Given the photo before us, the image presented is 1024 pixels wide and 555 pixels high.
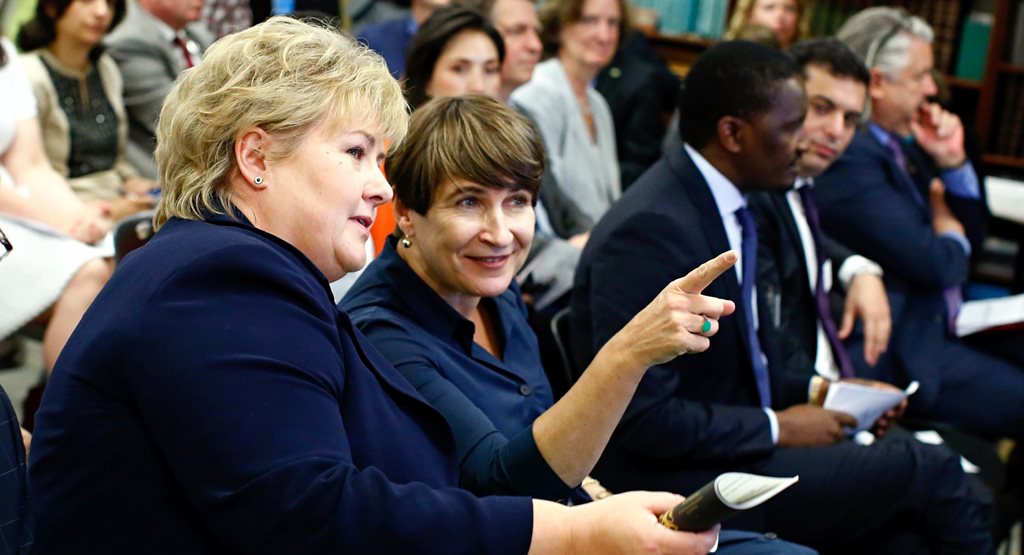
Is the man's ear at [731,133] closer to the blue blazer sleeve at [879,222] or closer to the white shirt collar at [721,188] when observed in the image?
the white shirt collar at [721,188]

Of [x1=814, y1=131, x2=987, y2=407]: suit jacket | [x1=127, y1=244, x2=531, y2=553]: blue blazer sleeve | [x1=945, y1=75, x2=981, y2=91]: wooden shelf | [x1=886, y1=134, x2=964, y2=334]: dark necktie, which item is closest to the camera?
[x1=127, y1=244, x2=531, y2=553]: blue blazer sleeve

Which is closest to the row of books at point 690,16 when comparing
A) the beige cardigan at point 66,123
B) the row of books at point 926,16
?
the row of books at point 926,16

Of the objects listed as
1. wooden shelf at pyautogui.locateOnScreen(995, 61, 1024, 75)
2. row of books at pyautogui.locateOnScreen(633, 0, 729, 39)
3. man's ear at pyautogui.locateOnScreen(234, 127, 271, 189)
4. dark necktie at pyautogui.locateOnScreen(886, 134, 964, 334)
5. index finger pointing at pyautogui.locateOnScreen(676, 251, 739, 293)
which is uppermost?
man's ear at pyautogui.locateOnScreen(234, 127, 271, 189)

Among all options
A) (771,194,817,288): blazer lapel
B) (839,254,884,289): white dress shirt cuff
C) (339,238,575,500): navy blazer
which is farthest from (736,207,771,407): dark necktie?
(839,254,884,289): white dress shirt cuff

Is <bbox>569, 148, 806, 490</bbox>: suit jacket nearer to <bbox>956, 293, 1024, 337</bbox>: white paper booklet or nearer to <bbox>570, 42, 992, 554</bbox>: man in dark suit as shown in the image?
<bbox>570, 42, 992, 554</bbox>: man in dark suit

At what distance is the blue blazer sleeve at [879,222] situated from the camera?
316cm

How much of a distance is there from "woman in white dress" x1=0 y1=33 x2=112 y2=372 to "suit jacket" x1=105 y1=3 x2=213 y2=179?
1.53 feet

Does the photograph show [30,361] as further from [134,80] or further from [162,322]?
[162,322]

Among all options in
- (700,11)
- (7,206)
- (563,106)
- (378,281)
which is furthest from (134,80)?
(700,11)

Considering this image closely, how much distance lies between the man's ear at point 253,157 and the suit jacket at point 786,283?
1486 mm

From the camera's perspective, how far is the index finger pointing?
4.21 ft

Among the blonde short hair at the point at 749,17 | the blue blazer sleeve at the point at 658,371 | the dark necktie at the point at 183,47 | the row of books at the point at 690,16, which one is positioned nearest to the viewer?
the blue blazer sleeve at the point at 658,371

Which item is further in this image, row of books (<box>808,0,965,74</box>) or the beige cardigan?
row of books (<box>808,0,965,74</box>)

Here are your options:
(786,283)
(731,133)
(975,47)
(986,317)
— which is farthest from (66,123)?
(975,47)
